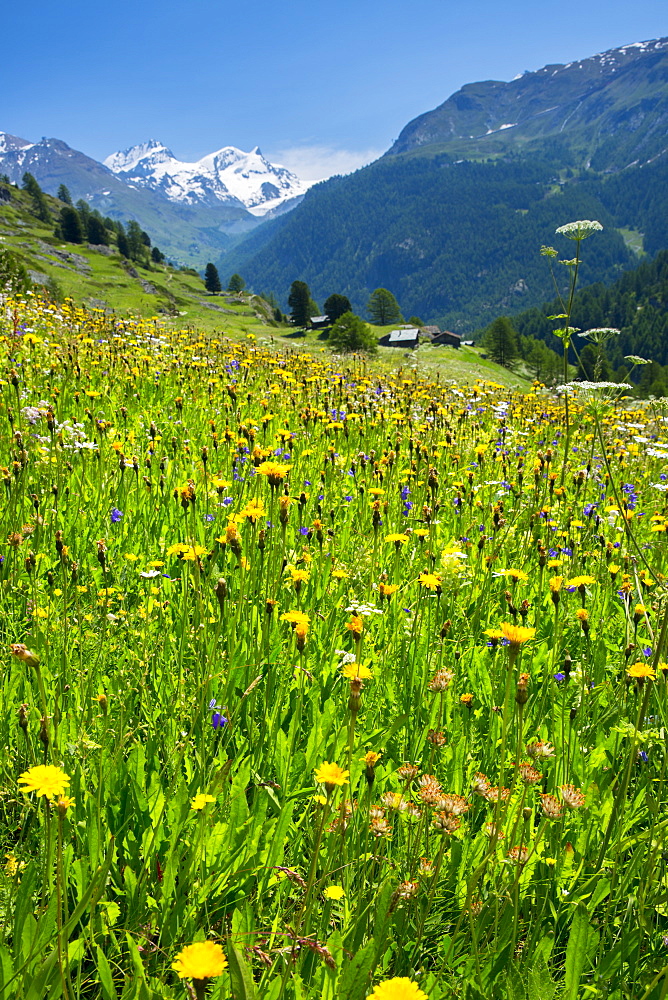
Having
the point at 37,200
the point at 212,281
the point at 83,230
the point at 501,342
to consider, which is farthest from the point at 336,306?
the point at 37,200

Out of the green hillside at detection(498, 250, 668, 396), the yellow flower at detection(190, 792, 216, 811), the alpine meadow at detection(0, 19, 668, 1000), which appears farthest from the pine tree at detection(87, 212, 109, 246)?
the yellow flower at detection(190, 792, 216, 811)

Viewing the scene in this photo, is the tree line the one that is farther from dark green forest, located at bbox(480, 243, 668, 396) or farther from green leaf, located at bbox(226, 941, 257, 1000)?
green leaf, located at bbox(226, 941, 257, 1000)

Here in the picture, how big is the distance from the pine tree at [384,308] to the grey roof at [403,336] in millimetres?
12903

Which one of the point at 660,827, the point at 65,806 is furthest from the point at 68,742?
the point at 660,827

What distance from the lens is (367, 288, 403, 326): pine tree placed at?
93.2m

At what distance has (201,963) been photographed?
0.89 meters

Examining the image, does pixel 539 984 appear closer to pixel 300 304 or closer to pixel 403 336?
pixel 403 336

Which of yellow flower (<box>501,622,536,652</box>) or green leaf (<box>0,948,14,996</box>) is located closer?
green leaf (<box>0,948,14,996</box>)

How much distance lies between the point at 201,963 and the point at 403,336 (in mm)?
80708

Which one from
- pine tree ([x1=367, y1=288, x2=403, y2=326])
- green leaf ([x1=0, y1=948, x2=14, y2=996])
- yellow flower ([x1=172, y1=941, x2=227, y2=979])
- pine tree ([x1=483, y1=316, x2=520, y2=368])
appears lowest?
green leaf ([x1=0, y1=948, x2=14, y2=996])

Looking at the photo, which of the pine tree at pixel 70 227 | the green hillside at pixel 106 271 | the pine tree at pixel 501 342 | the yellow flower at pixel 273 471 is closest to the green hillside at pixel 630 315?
the pine tree at pixel 501 342

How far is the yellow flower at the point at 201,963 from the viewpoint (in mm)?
865

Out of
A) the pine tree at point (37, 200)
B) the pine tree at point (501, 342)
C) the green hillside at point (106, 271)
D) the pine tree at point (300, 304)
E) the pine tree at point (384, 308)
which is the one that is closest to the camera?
the green hillside at point (106, 271)

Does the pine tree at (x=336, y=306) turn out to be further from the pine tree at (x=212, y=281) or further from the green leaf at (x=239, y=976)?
the green leaf at (x=239, y=976)
